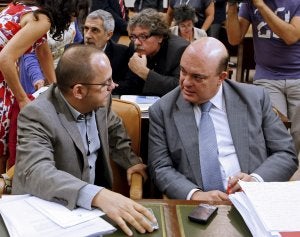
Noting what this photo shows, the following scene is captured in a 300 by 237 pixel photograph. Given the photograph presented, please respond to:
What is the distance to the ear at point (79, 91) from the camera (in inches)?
65.7

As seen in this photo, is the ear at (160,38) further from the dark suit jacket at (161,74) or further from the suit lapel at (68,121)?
the suit lapel at (68,121)

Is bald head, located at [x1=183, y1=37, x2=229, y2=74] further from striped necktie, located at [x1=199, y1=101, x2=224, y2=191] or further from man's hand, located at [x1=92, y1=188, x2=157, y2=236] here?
man's hand, located at [x1=92, y1=188, x2=157, y2=236]

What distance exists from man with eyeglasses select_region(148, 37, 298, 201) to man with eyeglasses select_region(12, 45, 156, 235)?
17cm

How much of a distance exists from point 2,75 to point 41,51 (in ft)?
1.06

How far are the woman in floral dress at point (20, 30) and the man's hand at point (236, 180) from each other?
1011mm

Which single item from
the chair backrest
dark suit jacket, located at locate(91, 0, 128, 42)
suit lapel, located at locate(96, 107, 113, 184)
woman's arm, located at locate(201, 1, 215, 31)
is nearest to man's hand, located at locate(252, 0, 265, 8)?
the chair backrest

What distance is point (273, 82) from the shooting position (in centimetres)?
266

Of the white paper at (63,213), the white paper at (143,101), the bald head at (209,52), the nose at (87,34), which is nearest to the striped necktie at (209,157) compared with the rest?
the bald head at (209,52)

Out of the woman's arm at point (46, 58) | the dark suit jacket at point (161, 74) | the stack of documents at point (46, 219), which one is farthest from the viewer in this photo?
the dark suit jacket at point (161, 74)

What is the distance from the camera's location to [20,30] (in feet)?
6.79

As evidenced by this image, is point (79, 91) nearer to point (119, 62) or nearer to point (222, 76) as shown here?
point (222, 76)

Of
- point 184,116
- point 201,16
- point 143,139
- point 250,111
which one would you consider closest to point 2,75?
point 143,139

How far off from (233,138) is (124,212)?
2.71 ft

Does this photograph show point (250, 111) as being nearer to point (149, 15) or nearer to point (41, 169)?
point (41, 169)
